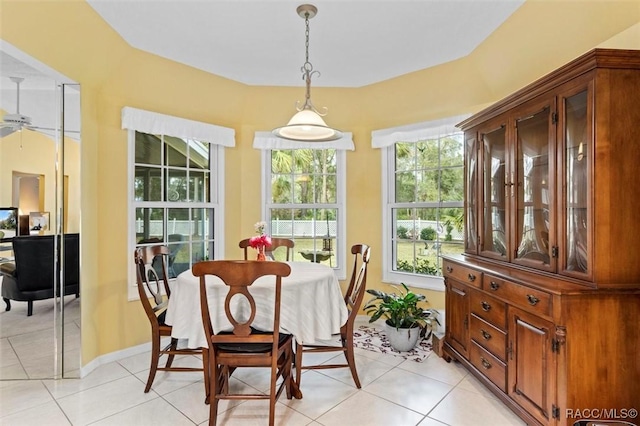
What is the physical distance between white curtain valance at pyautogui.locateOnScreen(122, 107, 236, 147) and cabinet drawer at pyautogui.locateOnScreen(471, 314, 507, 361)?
9.50 feet

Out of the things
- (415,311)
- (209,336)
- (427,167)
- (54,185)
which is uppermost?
(427,167)

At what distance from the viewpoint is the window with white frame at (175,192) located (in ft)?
10.4

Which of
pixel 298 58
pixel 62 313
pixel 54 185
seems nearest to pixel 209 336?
pixel 62 313

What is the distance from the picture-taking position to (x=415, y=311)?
125 inches

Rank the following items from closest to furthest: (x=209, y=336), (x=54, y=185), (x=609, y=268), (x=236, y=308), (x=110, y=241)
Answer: (x=609, y=268) → (x=209, y=336) → (x=236, y=308) → (x=54, y=185) → (x=110, y=241)

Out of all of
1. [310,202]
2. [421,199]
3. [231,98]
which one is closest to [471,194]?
[421,199]

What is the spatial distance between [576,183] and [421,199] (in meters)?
1.83

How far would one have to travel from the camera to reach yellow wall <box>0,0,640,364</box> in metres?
2.16

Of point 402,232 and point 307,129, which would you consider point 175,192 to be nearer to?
point 307,129

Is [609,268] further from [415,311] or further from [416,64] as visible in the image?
[416,64]

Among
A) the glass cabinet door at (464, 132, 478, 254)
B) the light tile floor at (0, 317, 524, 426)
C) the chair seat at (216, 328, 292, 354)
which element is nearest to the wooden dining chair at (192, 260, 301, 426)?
the chair seat at (216, 328, 292, 354)

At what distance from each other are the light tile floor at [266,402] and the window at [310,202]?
1.52 meters

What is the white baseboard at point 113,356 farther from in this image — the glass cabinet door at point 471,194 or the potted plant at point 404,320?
the glass cabinet door at point 471,194

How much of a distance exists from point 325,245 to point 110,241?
217 centimetres
